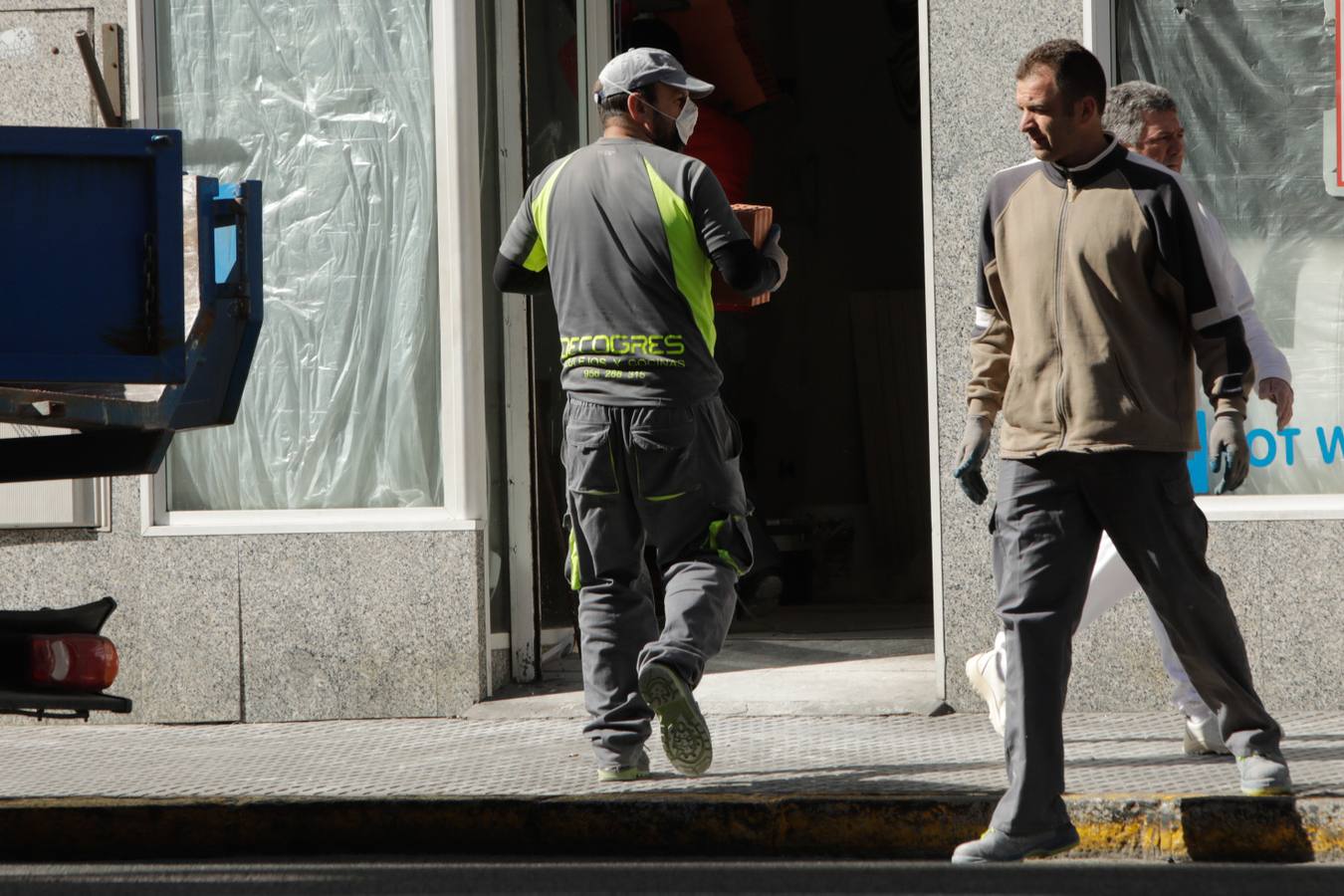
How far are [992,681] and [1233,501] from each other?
1.57 meters

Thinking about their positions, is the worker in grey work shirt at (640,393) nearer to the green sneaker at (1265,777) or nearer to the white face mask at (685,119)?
the white face mask at (685,119)

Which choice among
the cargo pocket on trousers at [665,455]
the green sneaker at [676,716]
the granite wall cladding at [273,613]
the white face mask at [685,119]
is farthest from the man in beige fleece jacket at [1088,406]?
the granite wall cladding at [273,613]

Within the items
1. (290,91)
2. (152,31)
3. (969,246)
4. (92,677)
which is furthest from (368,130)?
(92,677)

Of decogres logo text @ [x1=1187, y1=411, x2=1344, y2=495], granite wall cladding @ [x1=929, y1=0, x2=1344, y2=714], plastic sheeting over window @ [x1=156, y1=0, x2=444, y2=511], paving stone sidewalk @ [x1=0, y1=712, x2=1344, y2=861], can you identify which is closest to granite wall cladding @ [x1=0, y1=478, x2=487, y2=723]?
plastic sheeting over window @ [x1=156, y1=0, x2=444, y2=511]

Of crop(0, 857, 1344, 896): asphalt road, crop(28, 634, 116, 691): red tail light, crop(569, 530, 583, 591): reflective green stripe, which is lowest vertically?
crop(0, 857, 1344, 896): asphalt road

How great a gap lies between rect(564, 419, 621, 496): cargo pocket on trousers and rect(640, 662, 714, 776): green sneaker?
22.5 inches

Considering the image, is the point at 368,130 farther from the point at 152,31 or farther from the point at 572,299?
the point at 572,299

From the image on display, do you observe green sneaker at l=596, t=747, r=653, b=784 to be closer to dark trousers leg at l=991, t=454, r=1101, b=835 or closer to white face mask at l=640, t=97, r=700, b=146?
dark trousers leg at l=991, t=454, r=1101, b=835

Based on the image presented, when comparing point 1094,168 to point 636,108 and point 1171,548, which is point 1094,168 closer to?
point 1171,548

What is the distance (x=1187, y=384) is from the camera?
14.9 feet

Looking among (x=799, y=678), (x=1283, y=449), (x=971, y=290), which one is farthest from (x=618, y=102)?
(x=1283, y=449)

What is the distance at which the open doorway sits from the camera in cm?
924

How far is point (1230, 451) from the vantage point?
4457 mm

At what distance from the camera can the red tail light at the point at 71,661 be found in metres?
5.05
